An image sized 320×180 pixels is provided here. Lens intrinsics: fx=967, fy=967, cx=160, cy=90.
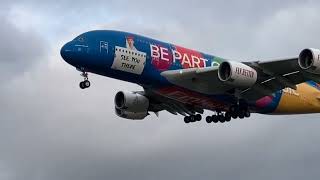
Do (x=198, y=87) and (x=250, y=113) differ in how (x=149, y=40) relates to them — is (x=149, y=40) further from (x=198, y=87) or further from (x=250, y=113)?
(x=250, y=113)

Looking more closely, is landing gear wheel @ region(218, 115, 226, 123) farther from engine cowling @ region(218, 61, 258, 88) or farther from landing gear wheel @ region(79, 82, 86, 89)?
landing gear wheel @ region(79, 82, 86, 89)

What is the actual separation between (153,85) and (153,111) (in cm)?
587

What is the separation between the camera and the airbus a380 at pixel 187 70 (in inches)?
2218

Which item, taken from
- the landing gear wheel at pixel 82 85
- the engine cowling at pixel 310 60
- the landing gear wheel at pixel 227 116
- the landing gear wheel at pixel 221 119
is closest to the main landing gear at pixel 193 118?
the landing gear wheel at pixel 221 119

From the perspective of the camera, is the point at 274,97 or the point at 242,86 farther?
the point at 274,97

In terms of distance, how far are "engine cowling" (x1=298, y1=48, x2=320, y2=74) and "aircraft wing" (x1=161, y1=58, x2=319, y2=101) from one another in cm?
87

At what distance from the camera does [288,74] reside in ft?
189

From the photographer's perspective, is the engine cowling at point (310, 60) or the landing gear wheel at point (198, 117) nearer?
the engine cowling at point (310, 60)

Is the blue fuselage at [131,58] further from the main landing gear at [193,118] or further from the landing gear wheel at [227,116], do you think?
the main landing gear at [193,118]

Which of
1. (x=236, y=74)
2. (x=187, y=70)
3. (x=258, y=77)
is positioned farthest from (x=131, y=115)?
(x=236, y=74)

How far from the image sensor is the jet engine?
62847 millimetres

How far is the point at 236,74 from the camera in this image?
55938 millimetres

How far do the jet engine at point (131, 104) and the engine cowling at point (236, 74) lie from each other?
8410 mm

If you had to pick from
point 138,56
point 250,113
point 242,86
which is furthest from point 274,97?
point 138,56
